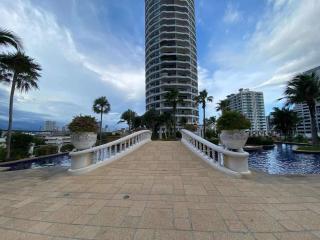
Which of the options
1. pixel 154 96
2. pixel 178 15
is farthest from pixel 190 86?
pixel 178 15

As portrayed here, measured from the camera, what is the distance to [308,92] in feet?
70.4

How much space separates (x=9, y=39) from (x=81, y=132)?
569cm

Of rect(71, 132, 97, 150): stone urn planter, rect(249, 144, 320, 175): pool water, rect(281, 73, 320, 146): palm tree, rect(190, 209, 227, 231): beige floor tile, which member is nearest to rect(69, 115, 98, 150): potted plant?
rect(71, 132, 97, 150): stone urn planter

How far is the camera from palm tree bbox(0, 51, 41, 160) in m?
12.1

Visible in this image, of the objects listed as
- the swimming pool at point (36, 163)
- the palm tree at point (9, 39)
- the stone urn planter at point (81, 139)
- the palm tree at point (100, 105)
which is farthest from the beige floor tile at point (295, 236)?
the palm tree at point (100, 105)

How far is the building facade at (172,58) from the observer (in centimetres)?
6094

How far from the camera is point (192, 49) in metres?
67.0

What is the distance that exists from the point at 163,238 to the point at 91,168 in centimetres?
490

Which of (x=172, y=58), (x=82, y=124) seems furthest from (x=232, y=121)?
(x=172, y=58)

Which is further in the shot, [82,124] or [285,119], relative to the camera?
[285,119]

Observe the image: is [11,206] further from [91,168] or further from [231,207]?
[231,207]

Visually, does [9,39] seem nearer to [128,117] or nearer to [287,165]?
[287,165]

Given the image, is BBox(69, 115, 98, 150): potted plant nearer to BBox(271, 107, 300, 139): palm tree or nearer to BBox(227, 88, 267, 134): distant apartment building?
BBox(271, 107, 300, 139): palm tree

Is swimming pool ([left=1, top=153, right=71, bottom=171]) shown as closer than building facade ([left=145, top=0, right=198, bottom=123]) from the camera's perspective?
Yes
